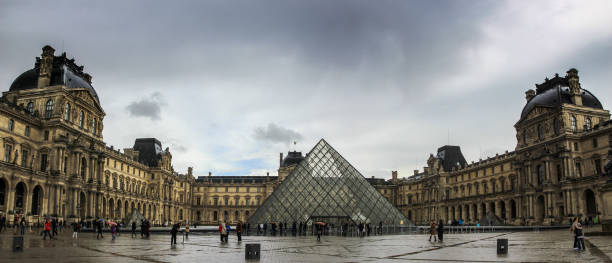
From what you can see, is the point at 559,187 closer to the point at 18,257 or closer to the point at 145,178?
the point at 18,257

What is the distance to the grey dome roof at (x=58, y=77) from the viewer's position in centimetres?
4081

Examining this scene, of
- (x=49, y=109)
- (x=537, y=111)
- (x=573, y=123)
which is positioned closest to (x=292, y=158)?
(x=537, y=111)

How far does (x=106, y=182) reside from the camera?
169ft

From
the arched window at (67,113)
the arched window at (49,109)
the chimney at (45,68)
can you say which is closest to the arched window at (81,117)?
the arched window at (67,113)

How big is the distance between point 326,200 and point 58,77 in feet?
85.0

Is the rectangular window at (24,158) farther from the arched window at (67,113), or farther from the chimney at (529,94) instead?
the chimney at (529,94)

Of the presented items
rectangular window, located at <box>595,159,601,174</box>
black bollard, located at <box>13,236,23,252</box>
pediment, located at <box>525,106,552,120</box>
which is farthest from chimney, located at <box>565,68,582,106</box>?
black bollard, located at <box>13,236,23,252</box>

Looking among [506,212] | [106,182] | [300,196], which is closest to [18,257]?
[300,196]

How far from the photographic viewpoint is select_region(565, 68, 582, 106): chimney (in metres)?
45.7

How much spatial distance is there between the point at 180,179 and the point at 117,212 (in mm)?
23164

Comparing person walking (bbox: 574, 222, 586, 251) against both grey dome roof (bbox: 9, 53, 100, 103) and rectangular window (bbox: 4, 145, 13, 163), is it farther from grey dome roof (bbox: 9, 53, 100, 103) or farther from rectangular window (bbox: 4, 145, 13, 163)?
grey dome roof (bbox: 9, 53, 100, 103)

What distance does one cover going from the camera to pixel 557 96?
46125 mm

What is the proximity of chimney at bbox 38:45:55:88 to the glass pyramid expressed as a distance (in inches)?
871

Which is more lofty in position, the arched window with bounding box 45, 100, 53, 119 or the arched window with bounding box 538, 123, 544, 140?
A: the arched window with bounding box 45, 100, 53, 119
